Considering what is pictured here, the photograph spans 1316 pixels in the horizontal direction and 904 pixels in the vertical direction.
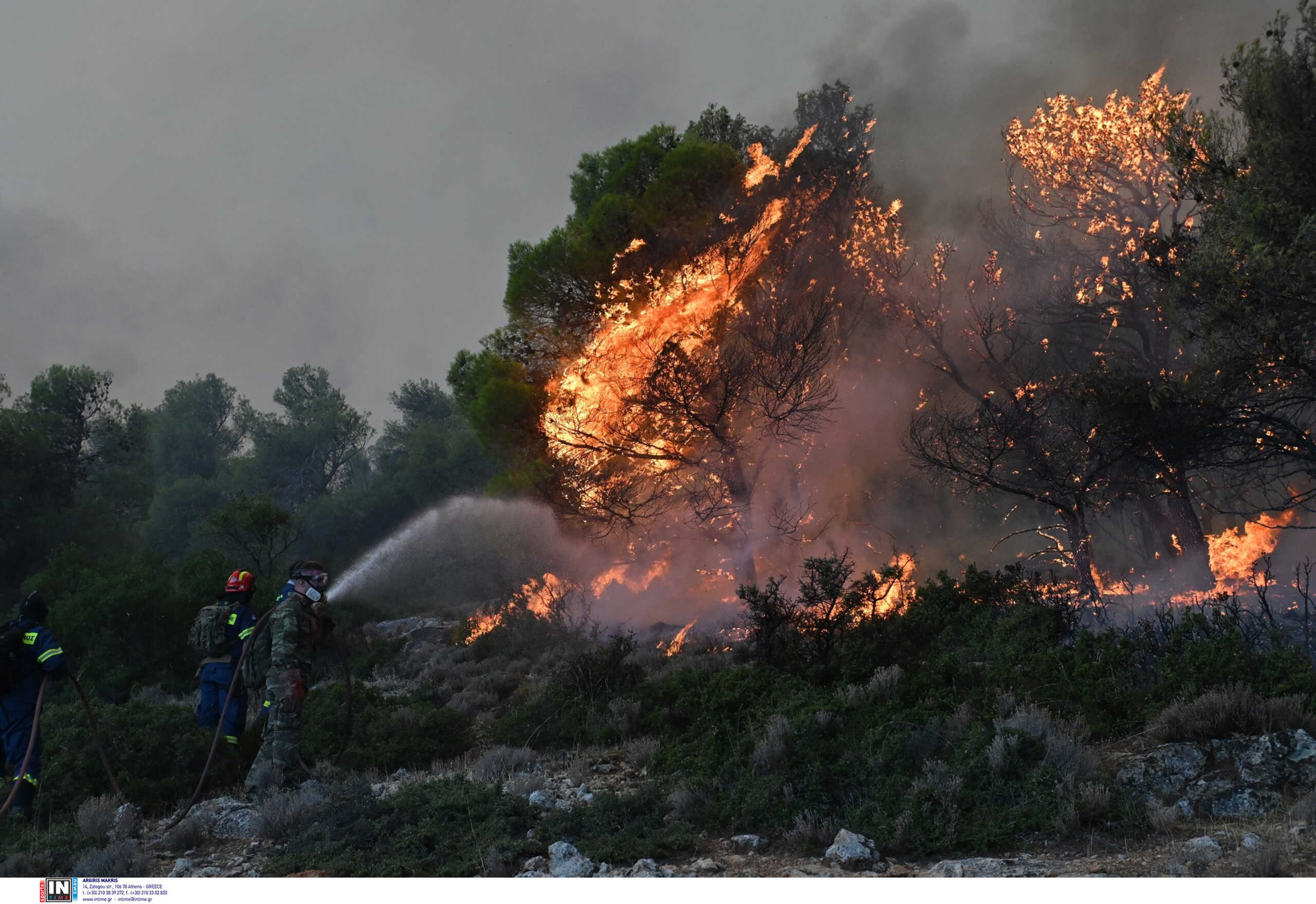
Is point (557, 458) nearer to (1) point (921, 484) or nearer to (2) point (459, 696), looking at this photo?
(2) point (459, 696)

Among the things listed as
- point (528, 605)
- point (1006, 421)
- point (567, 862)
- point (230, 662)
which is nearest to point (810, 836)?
point (567, 862)

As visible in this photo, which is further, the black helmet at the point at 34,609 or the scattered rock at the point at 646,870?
Result: the black helmet at the point at 34,609

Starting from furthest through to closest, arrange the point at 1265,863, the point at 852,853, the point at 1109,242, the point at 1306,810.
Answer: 1. the point at 1109,242
2. the point at 852,853
3. the point at 1306,810
4. the point at 1265,863

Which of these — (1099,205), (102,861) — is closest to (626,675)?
(102,861)

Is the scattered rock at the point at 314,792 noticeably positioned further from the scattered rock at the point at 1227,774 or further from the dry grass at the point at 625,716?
the scattered rock at the point at 1227,774

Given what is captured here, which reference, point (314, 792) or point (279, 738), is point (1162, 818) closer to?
point (314, 792)

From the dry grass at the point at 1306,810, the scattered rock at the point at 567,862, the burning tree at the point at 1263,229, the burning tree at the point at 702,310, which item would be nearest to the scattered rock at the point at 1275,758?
the dry grass at the point at 1306,810

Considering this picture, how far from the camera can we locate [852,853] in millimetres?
6324

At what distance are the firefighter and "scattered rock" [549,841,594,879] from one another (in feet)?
12.1

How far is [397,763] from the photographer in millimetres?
10453

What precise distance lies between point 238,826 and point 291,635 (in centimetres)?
188

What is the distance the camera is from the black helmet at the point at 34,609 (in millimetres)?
8531

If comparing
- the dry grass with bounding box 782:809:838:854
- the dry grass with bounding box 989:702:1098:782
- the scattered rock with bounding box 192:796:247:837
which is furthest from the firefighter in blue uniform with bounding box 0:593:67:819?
the dry grass with bounding box 989:702:1098:782

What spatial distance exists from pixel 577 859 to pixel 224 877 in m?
2.83
